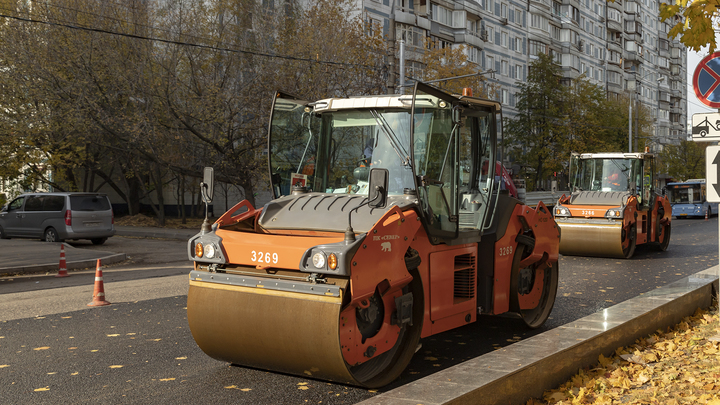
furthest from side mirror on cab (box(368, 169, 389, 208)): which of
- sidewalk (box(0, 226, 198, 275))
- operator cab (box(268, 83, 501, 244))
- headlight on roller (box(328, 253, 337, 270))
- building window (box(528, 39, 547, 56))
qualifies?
building window (box(528, 39, 547, 56))

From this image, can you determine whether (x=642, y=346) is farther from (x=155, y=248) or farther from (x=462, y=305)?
(x=155, y=248)

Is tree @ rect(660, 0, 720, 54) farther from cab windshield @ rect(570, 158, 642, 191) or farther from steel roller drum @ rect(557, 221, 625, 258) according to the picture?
cab windshield @ rect(570, 158, 642, 191)

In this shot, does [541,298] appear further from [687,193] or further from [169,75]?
[687,193]

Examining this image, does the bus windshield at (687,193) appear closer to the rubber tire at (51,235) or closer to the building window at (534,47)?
the building window at (534,47)

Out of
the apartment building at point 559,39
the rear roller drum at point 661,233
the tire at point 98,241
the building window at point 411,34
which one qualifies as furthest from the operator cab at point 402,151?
the building window at point 411,34

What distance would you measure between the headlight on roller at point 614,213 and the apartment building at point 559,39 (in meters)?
13.8

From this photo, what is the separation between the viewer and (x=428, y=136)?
20.2ft

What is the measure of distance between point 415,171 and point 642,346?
2775 millimetres

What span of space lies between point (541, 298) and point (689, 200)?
37891 mm

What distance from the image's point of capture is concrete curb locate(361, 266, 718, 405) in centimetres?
402

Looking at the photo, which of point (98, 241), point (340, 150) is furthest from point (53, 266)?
point (340, 150)

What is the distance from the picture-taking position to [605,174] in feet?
55.6

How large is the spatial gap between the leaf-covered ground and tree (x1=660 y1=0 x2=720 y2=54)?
2914 mm

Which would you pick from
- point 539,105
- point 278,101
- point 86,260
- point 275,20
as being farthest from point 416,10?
point 278,101
